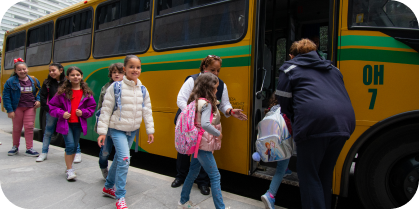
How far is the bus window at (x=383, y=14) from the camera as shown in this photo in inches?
95.9

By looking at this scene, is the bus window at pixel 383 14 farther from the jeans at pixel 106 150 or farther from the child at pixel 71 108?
the child at pixel 71 108

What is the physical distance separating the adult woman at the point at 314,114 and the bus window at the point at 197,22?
1322 millimetres

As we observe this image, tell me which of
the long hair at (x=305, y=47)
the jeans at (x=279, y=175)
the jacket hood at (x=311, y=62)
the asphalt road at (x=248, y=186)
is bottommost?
the asphalt road at (x=248, y=186)

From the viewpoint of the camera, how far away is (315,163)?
7.01 feet

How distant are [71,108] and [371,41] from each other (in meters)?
3.71

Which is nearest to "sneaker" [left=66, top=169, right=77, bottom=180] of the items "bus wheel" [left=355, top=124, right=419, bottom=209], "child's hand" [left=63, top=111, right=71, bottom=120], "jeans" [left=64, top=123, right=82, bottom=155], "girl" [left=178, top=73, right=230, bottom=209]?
"jeans" [left=64, top=123, right=82, bottom=155]

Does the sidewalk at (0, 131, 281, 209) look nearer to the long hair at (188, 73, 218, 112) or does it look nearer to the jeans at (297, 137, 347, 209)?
the jeans at (297, 137, 347, 209)

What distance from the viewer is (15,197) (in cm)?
307

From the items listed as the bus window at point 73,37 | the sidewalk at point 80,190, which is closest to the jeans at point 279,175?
the sidewalk at point 80,190

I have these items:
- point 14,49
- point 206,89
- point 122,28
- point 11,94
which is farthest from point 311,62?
point 14,49

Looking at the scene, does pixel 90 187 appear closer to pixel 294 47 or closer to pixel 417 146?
pixel 294 47

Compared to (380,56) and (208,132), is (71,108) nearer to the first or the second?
(208,132)

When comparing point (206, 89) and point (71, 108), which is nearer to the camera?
point (206, 89)

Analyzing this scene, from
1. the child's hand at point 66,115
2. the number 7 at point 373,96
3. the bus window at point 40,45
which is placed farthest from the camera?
the bus window at point 40,45
